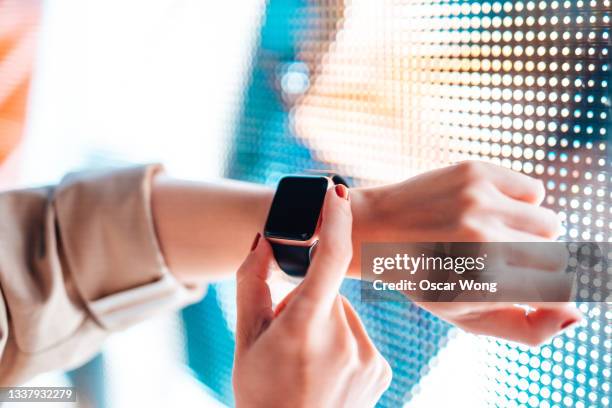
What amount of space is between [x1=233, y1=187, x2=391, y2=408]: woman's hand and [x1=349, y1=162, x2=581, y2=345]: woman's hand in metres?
0.10

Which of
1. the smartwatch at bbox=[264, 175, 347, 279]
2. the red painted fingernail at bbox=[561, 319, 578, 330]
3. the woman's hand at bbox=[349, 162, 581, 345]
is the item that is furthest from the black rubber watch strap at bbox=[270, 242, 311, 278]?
the red painted fingernail at bbox=[561, 319, 578, 330]

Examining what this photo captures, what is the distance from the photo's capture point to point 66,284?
2.46 feet

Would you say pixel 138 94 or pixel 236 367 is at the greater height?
pixel 138 94

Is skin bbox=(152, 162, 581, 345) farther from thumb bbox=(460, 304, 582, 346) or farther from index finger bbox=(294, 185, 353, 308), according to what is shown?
index finger bbox=(294, 185, 353, 308)

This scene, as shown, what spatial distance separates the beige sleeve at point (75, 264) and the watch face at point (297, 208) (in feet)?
0.85

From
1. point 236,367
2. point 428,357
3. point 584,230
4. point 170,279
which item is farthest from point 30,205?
point 584,230

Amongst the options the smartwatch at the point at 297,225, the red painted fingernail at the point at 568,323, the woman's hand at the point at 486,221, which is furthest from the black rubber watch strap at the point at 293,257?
the red painted fingernail at the point at 568,323

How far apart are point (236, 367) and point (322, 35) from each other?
1.77 feet

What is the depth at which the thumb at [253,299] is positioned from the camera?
0.45 metres

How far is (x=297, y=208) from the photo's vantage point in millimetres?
545

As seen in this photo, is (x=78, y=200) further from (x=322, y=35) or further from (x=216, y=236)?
(x=322, y=35)

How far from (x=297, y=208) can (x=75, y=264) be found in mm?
376

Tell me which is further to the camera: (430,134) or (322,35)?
(322,35)

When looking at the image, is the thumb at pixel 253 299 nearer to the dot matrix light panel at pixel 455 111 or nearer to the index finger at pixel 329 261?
the index finger at pixel 329 261
